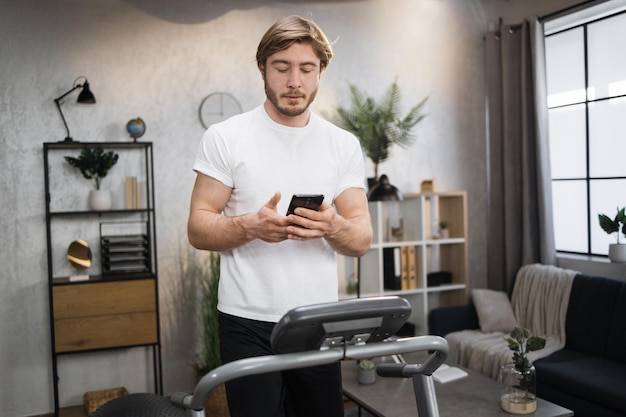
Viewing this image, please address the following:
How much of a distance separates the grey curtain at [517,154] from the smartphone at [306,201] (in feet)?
11.8

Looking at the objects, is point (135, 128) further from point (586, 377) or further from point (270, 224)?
point (586, 377)

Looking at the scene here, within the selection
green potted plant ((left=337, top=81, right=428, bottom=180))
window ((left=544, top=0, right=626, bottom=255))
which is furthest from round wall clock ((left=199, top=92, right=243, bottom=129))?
window ((left=544, top=0, right=626, bottom=255))

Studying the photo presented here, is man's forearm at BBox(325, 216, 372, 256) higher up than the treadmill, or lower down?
higher up

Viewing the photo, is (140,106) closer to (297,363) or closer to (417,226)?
(417,226)

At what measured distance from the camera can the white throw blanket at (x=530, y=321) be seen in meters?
4.25

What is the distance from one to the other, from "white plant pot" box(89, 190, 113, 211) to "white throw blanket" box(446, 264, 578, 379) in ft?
8.31

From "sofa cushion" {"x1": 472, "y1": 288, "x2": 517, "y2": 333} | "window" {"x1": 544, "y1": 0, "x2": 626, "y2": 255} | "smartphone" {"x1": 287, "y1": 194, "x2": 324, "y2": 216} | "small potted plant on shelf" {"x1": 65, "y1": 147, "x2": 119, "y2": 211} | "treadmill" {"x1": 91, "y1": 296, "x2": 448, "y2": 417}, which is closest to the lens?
"treadmill" {"x1": 91, "y1": 296, "x2": 448, "y2": 417}

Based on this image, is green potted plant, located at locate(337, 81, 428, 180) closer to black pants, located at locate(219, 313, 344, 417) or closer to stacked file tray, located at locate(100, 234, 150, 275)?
stacked file tray, located at locate(100, 234, 150, 275)

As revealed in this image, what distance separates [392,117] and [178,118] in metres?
1.58

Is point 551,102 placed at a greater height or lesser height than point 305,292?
greater

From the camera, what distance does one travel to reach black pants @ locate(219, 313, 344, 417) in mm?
1748

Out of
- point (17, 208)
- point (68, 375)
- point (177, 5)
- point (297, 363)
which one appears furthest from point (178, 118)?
point (297, 363)

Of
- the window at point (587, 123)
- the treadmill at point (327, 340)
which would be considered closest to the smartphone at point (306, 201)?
the treadmill at point (327, 340)

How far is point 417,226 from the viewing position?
509 cm
